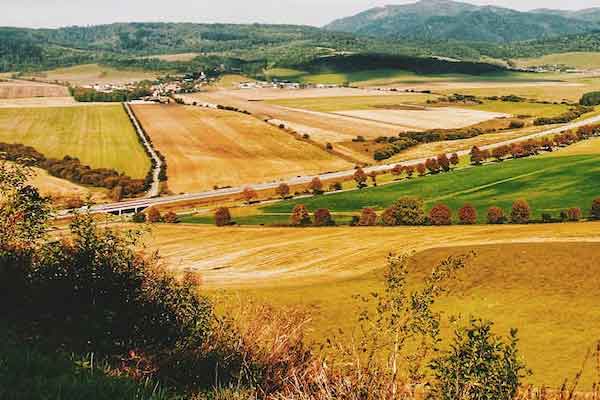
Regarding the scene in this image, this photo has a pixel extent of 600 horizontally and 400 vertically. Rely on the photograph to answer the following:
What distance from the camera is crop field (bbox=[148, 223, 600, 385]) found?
3731 centimetres

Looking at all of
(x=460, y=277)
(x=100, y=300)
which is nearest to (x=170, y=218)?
(x=460, y=277)

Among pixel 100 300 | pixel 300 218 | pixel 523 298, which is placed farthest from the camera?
pixel 300 218

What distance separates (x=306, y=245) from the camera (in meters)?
78.6

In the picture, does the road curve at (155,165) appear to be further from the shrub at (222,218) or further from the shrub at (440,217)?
the shrub at (440,217)

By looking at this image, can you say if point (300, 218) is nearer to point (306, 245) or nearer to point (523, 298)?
point (306, 245)

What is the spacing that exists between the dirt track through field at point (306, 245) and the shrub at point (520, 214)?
24.4 ft

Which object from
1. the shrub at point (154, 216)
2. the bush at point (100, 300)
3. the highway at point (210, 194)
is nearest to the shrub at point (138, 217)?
the shrub at point (154, 216)

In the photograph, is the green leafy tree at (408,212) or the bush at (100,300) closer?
Result: the bush at (100,300)

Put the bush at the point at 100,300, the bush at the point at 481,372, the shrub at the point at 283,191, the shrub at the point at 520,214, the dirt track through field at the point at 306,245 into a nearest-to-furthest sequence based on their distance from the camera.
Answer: the bush at the point at 481,372, the bush at the point at 100,300, the dirt track through field at the point at 306,245, the shrub at the point at 520,214, the shrub at the point at 283,191

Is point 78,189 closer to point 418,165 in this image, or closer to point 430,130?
point 418,165

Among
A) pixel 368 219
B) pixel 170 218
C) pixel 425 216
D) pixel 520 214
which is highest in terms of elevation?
pixel 520 214

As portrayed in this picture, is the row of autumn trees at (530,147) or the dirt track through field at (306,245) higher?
the row of autumn trees at (530,147)

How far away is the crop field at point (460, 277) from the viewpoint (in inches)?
1469

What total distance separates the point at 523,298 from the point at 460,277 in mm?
5441
